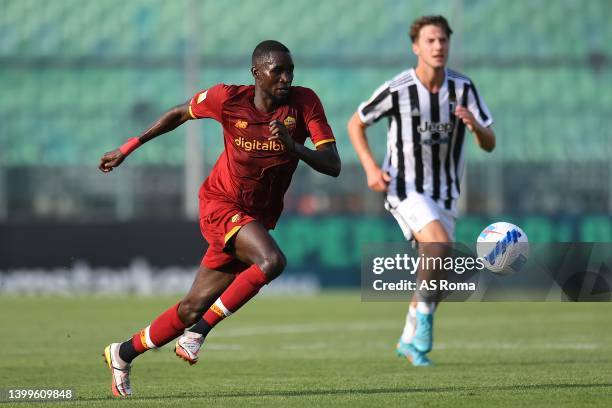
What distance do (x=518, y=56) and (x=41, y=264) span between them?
9.26m

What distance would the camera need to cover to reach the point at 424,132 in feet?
29.2

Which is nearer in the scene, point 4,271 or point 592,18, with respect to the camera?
point 4,271

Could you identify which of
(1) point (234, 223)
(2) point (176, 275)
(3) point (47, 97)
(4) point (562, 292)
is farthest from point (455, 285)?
(3) point (47, 97)

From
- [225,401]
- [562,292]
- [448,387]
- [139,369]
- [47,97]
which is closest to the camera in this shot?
[225,401]

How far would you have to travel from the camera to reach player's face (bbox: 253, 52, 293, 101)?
649 centimetres

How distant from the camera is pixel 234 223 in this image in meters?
6.68

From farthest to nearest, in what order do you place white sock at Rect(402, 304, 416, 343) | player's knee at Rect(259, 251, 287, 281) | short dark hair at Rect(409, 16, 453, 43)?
white sock at Rect(402, 304, 416, 343) → short dark hair at Rect(409, 16, 453, 43) → player's knee at Rect(259, 251, 287, 281)

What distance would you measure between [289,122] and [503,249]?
1.60 metres

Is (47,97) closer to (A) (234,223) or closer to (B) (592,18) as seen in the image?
(B) (592,18)

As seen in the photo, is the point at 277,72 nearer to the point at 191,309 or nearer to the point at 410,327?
the point at 191,309

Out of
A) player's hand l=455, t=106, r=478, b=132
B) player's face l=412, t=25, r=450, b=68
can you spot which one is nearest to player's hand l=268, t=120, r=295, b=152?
player's hand l=455, t=106, r=478, b=132

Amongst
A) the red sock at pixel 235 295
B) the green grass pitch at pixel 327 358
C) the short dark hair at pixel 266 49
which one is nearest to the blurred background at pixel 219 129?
the green grass pitch at pixel 327 358

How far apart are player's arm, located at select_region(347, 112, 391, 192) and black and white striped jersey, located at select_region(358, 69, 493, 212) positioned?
7 cm

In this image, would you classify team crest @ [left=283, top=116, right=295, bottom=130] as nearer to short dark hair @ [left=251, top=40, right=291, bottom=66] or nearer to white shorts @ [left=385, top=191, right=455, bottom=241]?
short dark hair @ [left=251, top=40, right=291, bottom=66]
